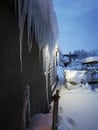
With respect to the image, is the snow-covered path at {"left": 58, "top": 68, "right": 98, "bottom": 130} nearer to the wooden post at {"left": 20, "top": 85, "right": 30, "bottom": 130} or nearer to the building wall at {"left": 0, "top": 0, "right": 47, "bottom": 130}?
the wooden post at {"left": 20, "top": 85, "right": 30, "bottom": 130}

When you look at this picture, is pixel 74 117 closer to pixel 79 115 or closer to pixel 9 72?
pixel 79 115

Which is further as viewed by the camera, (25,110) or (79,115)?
(79,115)

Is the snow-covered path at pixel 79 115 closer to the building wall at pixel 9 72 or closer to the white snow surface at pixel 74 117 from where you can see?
the white snow surface at pixel 74 117

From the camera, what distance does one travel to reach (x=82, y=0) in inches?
3401

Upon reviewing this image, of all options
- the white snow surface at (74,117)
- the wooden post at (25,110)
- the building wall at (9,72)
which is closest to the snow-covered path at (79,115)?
the white snow surface at (74,117)

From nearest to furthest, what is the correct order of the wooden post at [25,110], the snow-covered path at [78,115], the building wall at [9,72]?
1. the building wall at [9,72]
2. the wooden post at [25,110]
3. the snow-covered path at [78,115]

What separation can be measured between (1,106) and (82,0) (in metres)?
88.1

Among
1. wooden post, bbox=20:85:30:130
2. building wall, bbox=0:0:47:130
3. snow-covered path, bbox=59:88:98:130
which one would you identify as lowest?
snow-covered path, bbox=59:88:98:130

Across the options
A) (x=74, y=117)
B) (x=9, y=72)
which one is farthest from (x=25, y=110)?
(x=74, y=117)

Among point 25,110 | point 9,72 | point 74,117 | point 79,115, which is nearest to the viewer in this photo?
point 9,72

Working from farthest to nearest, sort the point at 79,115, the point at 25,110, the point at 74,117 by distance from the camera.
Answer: the point at 79,115 → the point at 74,117 → the point at 25,110

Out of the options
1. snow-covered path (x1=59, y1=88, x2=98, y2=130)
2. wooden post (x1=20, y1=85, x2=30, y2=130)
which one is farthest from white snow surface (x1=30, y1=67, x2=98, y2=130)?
wooden post (x1=20, y1=85, x2=30, y2=130)

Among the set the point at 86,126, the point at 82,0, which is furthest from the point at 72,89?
the point at 82,0

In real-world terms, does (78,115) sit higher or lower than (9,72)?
lower
